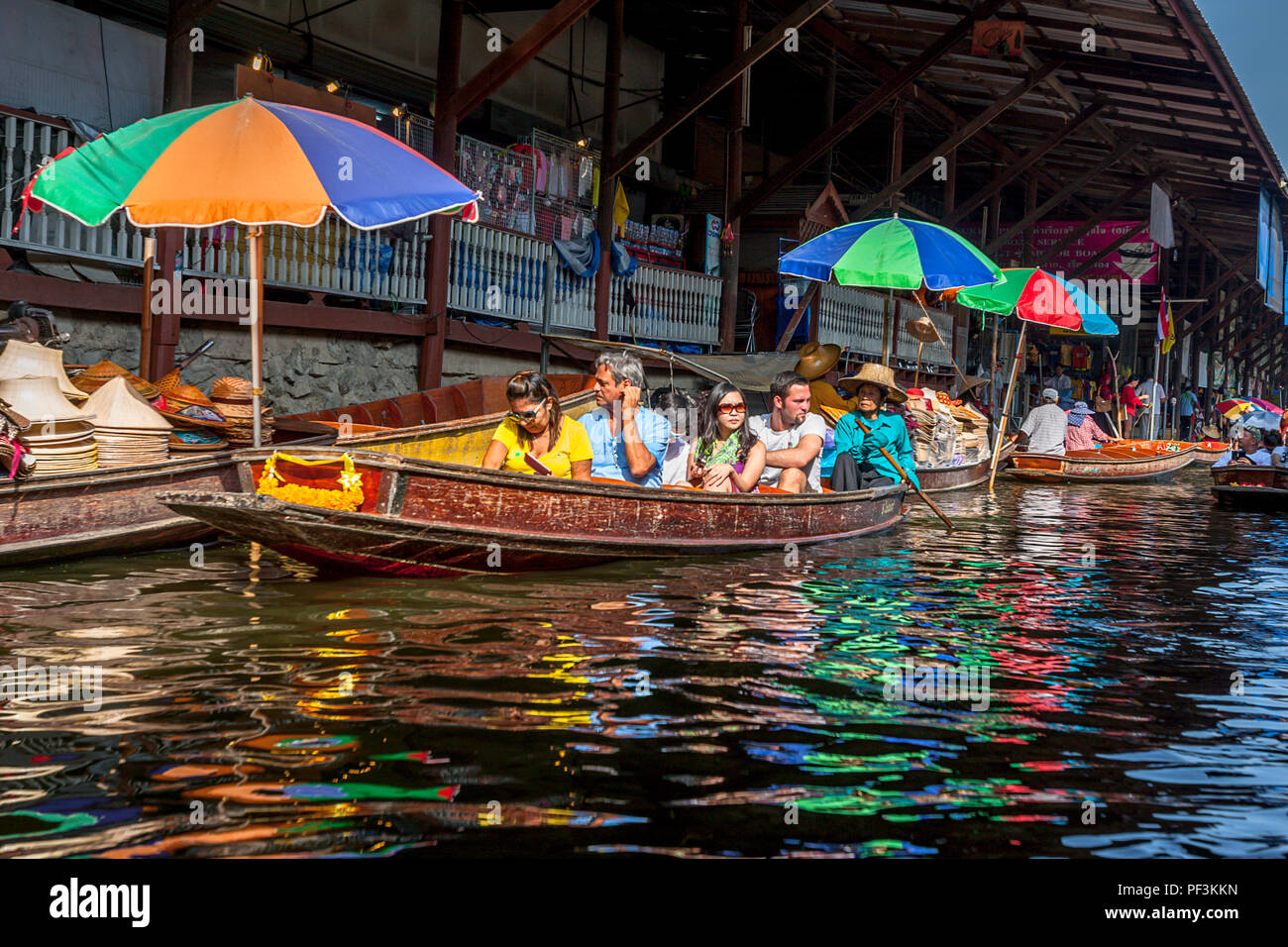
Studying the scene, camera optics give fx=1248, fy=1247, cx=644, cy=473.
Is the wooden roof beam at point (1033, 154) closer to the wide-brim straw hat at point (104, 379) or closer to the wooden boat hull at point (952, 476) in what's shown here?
the wooden boat hull at point (952, 476)

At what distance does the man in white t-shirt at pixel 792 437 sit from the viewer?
8.91m

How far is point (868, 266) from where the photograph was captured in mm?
11102

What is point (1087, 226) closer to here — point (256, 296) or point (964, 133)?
point (964, 133)

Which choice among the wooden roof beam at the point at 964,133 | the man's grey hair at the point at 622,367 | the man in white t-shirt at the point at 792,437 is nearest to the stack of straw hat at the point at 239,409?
the man's grey hair at the point at 622,367

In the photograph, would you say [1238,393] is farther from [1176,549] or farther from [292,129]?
[292,129]

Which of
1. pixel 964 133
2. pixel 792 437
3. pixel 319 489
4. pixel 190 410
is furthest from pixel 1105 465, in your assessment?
pixel 319 489

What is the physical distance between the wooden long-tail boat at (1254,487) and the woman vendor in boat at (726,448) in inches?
345

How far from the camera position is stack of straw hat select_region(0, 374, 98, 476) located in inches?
265

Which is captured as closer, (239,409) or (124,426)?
(124,426)

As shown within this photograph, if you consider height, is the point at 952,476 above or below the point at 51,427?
below

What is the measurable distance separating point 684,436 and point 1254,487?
8.92 m

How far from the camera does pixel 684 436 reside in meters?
8.84
